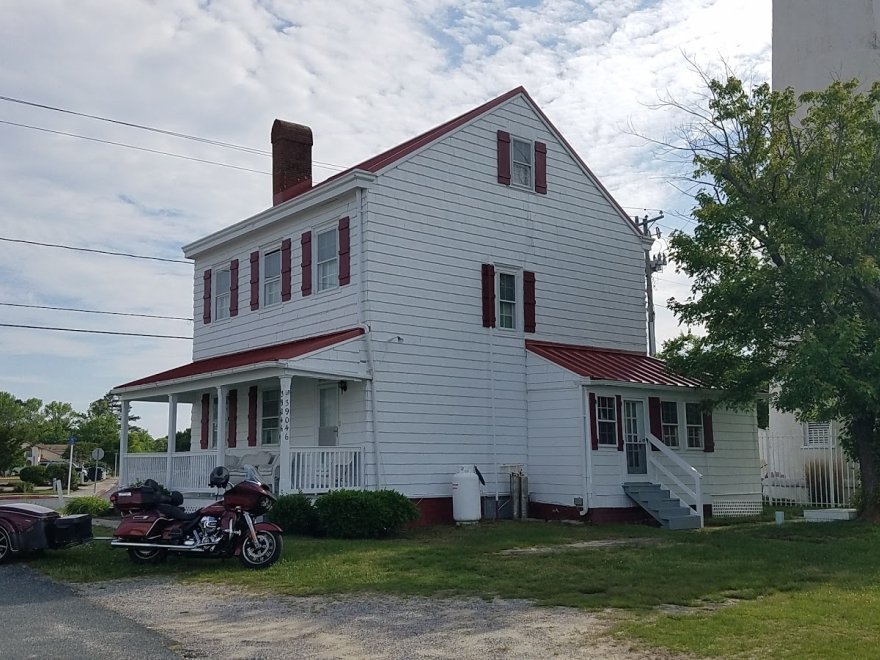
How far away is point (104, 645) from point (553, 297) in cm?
1611

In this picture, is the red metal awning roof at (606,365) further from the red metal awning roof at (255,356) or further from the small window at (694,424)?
the red metal awning roof at (255,356)

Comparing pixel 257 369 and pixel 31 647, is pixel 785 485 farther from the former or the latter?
pixel 31 647

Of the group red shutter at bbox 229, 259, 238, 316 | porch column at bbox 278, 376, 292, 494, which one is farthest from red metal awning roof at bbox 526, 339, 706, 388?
red shutter at bbox 229, 259, 238, 316

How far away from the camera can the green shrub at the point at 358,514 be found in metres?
15.9

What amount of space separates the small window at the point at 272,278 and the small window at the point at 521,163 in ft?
19.9

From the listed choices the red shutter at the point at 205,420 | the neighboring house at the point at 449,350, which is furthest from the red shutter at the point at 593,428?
the red shutter at the point at 205,420

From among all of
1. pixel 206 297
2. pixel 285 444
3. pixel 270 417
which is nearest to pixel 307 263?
pixel 270 417

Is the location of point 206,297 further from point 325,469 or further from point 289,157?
point 325,469

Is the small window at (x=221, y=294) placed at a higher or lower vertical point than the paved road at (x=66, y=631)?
higher

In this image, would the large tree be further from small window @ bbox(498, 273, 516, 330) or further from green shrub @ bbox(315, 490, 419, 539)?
green shrub @ bbox(315, 490, 419, 539)

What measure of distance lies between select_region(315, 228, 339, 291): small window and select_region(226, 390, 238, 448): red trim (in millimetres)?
4307

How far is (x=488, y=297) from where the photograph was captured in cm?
2111

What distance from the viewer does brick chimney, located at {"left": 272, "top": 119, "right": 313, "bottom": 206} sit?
2455 cm

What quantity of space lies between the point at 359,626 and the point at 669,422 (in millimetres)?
14433
